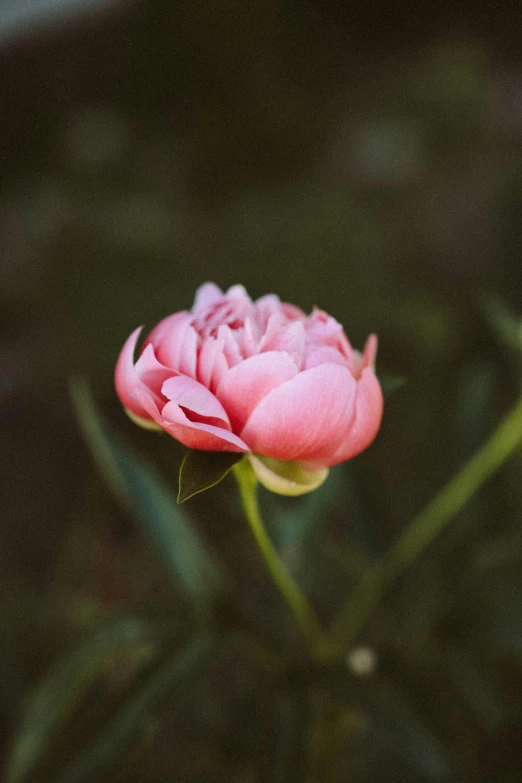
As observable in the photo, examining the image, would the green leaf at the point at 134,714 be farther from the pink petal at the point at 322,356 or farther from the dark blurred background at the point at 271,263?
the pink petal at the point at 322,356

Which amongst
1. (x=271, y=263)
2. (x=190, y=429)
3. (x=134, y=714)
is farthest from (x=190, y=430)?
(x=271, y=263)

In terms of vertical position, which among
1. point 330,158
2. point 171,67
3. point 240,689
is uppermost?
point 171,67

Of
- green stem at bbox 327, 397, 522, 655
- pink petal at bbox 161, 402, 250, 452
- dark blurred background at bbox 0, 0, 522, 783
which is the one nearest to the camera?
pink petal at bbox 161, 402, 250, 452

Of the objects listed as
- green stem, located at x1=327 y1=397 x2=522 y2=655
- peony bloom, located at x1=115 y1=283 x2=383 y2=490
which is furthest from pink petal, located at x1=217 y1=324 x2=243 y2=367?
green stem, located at x1=327 y1=397 x2=522 y2=655

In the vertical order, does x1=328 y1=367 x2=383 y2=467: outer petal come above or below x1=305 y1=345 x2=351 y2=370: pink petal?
below

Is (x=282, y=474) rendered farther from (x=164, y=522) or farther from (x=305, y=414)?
(x=164, y=522)

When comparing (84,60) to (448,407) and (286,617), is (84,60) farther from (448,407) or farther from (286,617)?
(286,617)

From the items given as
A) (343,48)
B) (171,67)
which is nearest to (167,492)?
(171,67)

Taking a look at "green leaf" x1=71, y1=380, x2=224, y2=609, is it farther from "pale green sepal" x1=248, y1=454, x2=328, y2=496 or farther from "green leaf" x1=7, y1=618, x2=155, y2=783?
"pale green sepal" x1=248, y1=454, x2=328, y2=496
